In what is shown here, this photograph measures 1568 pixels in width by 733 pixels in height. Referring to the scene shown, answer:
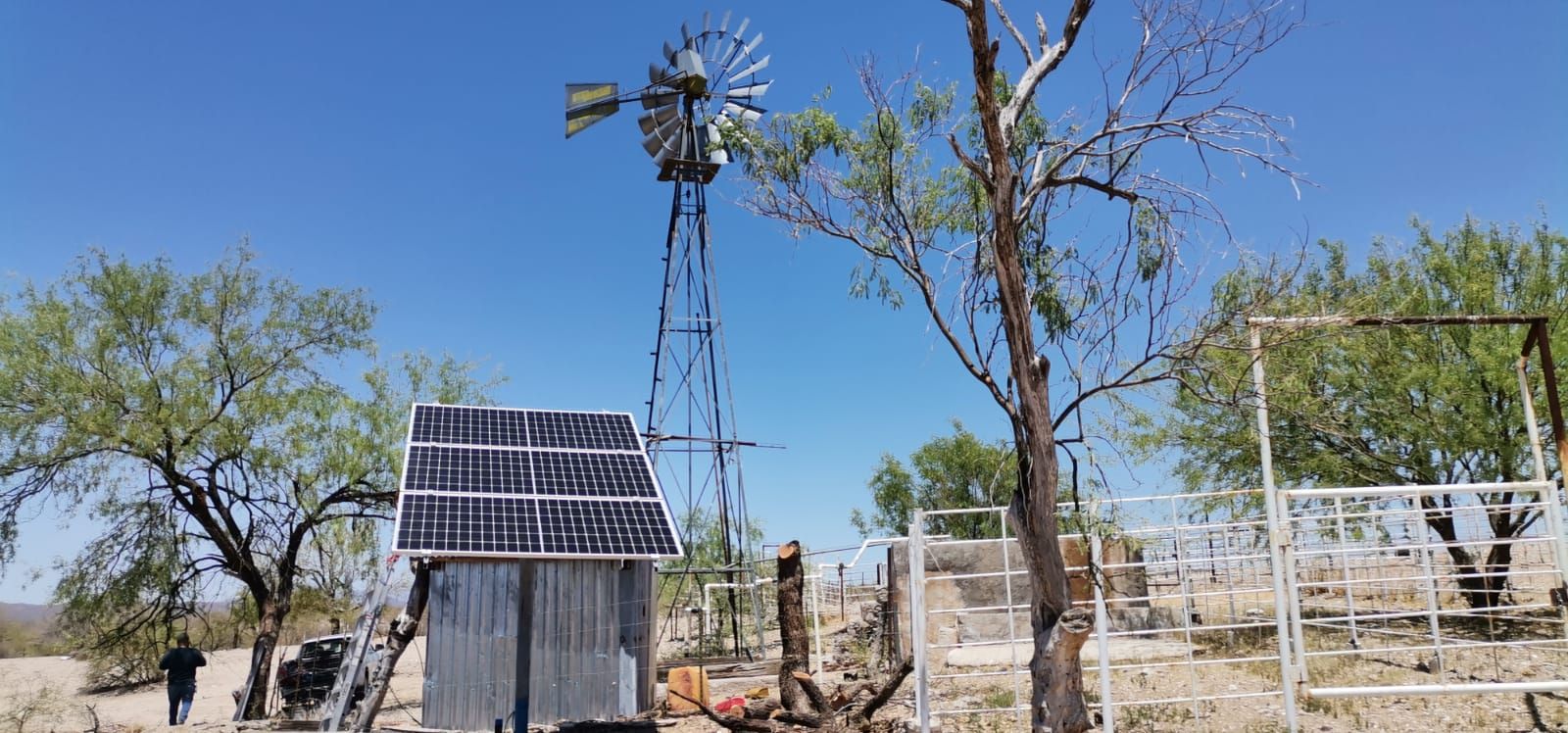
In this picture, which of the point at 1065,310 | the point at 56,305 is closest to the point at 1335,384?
the point at 1065,310

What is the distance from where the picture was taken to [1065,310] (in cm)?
909

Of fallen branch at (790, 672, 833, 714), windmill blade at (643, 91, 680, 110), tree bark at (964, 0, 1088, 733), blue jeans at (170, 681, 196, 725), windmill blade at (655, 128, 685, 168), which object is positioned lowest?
blue jeans at (170, 681, 196, 725)

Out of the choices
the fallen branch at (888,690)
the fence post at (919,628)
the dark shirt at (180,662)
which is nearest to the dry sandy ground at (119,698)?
the dark shirt at (180,662)

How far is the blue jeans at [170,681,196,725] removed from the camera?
52.3ft

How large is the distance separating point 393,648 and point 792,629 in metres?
4.36

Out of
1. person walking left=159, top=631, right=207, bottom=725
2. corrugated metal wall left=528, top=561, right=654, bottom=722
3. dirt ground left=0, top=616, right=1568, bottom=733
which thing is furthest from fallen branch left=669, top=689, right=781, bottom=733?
person walking left=159, top=631, right=207, bottom=725

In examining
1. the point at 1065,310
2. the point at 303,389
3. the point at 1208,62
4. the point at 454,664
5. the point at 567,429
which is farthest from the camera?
the point at 303,389

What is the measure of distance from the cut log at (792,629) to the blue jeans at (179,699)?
1030 centimetres

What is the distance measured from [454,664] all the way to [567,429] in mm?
3904

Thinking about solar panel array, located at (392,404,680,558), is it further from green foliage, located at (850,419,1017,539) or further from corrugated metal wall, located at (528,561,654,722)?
green foliage, located at (850,419,1017,539)

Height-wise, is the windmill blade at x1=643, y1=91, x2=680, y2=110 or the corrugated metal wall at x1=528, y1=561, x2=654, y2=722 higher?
the windmill blade at x1=643, y1=91, x2=680, y2=110

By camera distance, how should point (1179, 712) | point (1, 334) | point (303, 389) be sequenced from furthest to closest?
point (303, 389)
point (1, 334)
point (1179, 712)

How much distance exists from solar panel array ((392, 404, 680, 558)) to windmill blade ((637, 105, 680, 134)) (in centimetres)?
792

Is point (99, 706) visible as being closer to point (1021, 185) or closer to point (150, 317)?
point (150, 317)
